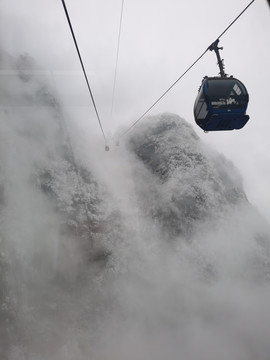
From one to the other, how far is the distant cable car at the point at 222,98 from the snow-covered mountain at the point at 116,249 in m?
17.4

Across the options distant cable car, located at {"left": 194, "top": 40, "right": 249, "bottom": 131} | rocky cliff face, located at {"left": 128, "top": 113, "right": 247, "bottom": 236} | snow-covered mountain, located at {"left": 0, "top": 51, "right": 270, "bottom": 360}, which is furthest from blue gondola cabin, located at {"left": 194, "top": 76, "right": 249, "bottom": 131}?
rocky cliff face, located at {"left": 128, "top": 113, "right": 247, "bottom": 236}

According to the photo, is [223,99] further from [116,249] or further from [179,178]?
[179,178]

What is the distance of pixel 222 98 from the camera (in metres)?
8.16

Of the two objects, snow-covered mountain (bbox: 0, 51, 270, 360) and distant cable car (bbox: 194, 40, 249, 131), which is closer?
distant cable car (bbox: 194, 40, 249, 131)

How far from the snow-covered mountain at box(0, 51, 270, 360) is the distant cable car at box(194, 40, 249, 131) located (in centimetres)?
1741

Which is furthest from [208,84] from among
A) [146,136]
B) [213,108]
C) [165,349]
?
[146,136]

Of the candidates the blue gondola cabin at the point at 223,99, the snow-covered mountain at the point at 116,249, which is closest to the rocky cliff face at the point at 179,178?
the snow-covered mountain at the point at 116,249

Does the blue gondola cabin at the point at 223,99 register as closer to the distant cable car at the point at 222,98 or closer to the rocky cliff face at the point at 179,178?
the distant cable car at the point at 222,98

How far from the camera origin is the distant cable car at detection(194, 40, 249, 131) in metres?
8.07

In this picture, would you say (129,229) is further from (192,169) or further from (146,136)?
(146,136)

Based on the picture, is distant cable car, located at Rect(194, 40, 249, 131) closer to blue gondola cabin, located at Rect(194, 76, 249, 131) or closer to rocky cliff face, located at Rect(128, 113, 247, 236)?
blue gondola cabin, located at Rect(194, 76, 249, 131)

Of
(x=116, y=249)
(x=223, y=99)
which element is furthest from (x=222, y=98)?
(x=116, y=249)

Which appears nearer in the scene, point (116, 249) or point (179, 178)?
point (116, 249)

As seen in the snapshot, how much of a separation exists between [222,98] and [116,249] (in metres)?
19.2
